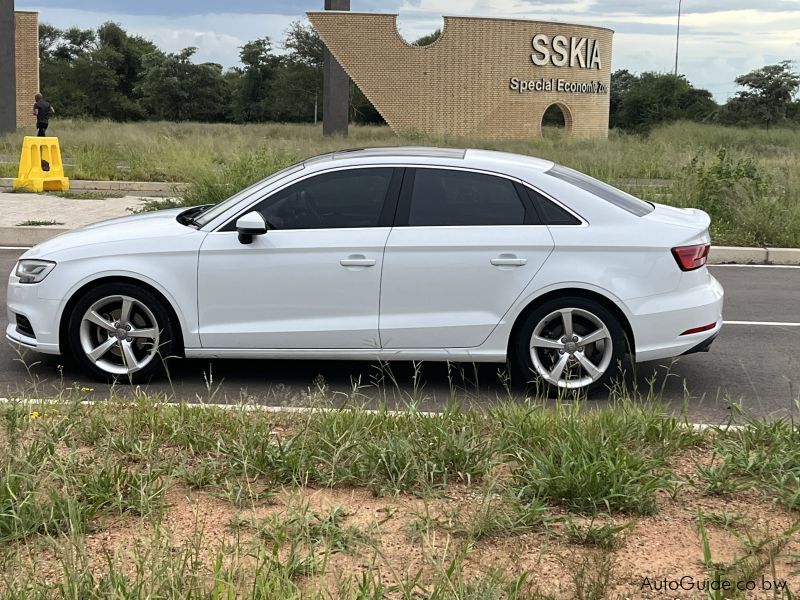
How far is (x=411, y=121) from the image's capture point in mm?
37344

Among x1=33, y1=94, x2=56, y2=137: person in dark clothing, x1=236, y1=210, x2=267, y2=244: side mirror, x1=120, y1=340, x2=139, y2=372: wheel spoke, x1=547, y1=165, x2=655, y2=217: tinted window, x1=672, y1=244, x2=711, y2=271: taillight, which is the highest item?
x1=33, y1=94, x2=56, y2=137: person in dark clothing

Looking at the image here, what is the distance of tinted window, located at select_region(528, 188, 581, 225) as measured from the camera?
6.79m

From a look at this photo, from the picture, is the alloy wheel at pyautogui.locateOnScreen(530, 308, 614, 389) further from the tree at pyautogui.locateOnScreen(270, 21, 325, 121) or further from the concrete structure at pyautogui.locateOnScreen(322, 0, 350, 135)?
the tree at pyautogui.locateOnScreen(270, 21, 325, 121)

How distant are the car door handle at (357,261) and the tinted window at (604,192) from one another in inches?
56.9

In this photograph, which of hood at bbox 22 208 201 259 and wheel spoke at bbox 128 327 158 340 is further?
hood at bbox 22 208 201 259

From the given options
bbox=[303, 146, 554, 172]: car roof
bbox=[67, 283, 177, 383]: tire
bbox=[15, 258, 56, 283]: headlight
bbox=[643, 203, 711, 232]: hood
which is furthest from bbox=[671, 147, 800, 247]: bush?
bbox=[15, 258, 56, 283]: headlight

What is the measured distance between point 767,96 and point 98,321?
6313cm

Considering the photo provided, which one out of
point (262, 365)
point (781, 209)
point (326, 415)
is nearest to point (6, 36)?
point (781, 209)

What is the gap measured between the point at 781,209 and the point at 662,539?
1104cm

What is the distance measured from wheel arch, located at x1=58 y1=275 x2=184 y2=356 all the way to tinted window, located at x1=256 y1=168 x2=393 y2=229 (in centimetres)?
90

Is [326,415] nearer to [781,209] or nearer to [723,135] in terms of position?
[781,209]

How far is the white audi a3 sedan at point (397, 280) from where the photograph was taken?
21.9 ft

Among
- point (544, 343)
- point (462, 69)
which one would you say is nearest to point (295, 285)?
point (544, 343)

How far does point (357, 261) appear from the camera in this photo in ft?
22.0
